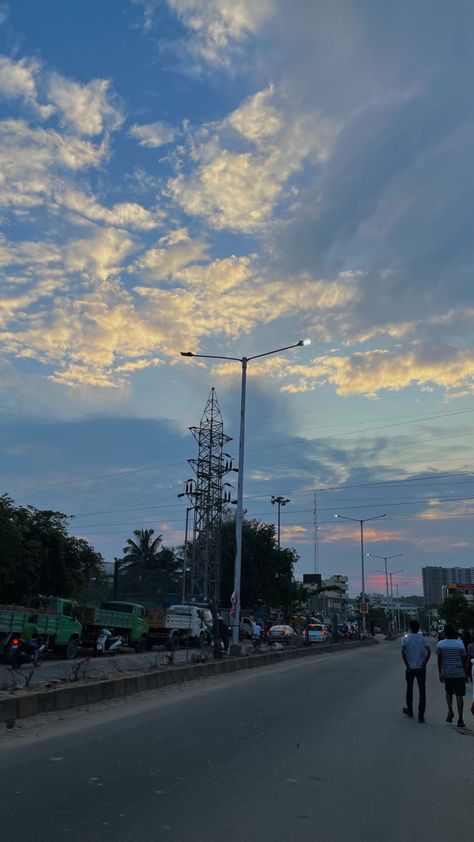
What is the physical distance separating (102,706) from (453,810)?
24.0 feet

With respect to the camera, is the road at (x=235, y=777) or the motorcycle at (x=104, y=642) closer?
the road at (x=235, y=777)

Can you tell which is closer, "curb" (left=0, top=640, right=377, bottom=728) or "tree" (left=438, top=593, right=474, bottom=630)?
"curb" (left=0, top=640, right=377, bottom=728)

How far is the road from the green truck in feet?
45.5

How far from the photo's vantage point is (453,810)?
634cm

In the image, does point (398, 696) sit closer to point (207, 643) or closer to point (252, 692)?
point (252, 692)

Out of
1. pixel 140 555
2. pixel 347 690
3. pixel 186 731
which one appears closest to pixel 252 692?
pixel 347 690

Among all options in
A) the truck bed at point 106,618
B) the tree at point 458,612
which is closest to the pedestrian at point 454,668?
the truck bed at point 106,618

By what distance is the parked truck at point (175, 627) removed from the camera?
29.2m

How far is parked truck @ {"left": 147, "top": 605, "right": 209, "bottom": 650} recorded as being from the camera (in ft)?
95.8

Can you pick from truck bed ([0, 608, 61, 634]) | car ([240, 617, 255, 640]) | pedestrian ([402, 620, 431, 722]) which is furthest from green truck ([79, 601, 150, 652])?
car ([240, 617, 255, 640])

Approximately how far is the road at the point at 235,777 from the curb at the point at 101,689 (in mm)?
551

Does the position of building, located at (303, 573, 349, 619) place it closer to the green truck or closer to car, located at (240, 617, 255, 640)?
car, located at (240, 617, 255, 640)

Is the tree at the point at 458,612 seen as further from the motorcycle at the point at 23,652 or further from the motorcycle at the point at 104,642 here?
the motorcycle at the point at 23,652

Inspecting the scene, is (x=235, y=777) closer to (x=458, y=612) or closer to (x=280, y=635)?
(x=280, y=635)
